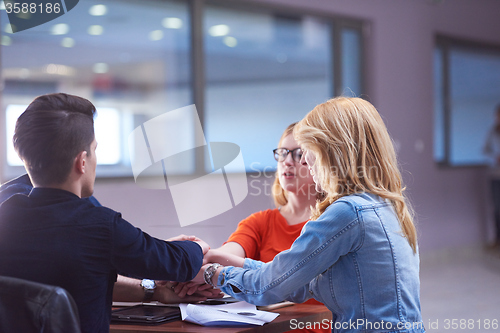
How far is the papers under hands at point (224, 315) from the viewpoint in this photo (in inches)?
58.7

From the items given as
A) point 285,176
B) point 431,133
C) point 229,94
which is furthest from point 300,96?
point 285,176

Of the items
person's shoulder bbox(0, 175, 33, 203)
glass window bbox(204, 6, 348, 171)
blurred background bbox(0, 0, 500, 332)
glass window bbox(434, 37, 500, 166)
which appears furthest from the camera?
glass window bbox(434, 37, 500, 166)

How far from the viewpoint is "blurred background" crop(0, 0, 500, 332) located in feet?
13.0

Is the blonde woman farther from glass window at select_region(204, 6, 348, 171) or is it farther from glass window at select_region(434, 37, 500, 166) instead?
glass window at select_region(434, 37, 500, 166)

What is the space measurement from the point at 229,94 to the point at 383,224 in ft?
11.1

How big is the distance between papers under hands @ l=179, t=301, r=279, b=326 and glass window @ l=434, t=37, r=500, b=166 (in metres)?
5.42

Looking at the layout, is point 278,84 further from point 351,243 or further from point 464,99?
point 351,243

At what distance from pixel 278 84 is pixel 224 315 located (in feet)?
12.4

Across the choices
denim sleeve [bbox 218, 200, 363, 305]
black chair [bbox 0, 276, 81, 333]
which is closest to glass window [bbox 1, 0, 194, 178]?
denim sleeve [bbox 218, 200, 363, 305]

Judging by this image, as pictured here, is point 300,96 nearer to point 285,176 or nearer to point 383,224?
point 285,176

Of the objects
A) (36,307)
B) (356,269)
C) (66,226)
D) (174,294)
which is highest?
(66,226)

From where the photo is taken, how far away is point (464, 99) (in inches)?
276

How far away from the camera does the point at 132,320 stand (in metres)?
1.54

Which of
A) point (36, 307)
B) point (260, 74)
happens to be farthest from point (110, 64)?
point (36, 307)
